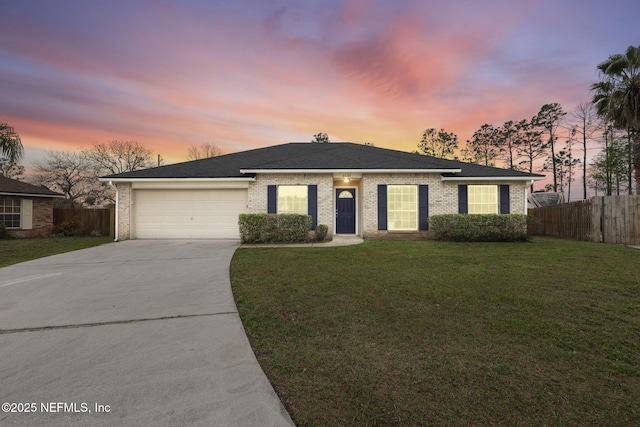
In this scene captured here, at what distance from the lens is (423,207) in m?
11.1

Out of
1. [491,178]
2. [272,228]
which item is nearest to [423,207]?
[491,178]

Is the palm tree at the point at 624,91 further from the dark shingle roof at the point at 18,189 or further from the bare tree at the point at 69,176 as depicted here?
the bare tree at the point at 69,176

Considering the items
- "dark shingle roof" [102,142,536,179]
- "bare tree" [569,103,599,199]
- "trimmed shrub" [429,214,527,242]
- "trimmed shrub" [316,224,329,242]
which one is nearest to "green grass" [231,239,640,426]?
"trimmed shrub" [429,214,527,242]

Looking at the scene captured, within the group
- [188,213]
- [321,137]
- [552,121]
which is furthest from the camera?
[321,137]

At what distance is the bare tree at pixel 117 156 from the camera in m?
26.1

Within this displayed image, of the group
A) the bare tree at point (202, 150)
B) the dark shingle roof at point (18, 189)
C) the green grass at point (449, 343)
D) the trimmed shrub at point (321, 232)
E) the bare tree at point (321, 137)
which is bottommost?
the green grass at point (449, 343)

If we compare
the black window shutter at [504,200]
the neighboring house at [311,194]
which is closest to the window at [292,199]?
the neighboring house at [311,194]

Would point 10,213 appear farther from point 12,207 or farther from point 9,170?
point 9,170

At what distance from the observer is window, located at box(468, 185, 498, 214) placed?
11.3 metres

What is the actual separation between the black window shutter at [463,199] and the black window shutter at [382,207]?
3242 mm

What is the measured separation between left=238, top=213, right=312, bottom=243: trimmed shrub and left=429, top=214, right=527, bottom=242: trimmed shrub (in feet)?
19.0

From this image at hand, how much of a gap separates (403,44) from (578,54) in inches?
400

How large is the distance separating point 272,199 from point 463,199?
8.26m

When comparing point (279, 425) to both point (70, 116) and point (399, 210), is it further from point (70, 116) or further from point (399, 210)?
point (70, 116)
